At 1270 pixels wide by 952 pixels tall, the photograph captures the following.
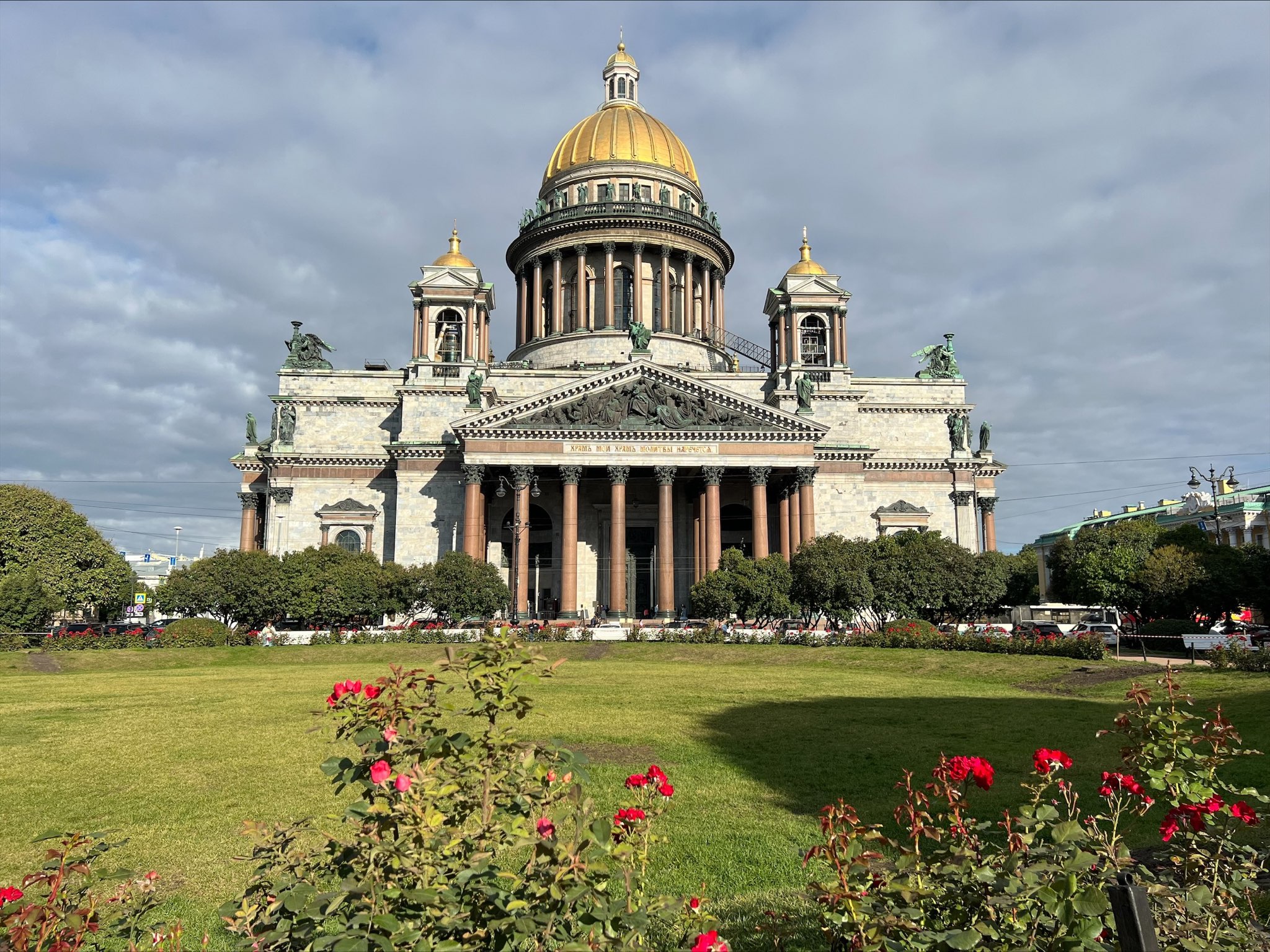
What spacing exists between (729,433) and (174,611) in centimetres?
3030

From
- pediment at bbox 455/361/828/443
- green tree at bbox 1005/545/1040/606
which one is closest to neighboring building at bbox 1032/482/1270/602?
green tree at bbox 1005/545/1040/606

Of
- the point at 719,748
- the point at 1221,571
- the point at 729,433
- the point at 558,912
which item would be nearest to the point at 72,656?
the point at 719,748

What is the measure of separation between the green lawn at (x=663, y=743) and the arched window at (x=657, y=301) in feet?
135

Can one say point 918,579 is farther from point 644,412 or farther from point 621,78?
point 621,78

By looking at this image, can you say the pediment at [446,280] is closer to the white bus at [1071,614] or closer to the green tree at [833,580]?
the green tree at [833,580]

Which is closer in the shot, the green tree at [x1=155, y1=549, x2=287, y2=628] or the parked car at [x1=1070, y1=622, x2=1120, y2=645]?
the parked car at [x1=1070, y1=622, x2=1120, y2=645]

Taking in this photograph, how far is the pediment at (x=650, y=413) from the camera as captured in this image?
48.8 meters

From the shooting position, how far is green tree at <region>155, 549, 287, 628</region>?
133 feet

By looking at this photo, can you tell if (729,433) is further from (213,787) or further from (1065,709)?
(213,787)

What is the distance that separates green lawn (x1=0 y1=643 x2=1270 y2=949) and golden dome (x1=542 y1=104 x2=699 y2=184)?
2052 inches

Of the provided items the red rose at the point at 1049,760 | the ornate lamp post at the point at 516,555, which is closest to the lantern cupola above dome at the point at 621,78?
the ornate lamp post at the point at 516,555

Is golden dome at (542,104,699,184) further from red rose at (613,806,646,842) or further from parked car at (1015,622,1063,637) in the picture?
red rose at (613,806,646,842)

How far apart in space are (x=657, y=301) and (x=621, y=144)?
46.5 feet

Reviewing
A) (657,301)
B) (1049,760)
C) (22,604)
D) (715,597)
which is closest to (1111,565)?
(715,597)
